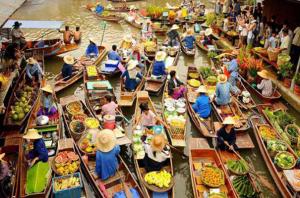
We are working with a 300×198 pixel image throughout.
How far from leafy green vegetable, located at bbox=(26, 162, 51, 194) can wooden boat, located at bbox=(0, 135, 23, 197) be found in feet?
0.84

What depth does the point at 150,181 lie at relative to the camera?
799 centimetres

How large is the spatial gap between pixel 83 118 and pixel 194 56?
8.81 metres

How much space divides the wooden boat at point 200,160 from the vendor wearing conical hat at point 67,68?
6567 millimetres

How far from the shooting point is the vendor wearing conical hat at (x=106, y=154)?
7750 millimetres

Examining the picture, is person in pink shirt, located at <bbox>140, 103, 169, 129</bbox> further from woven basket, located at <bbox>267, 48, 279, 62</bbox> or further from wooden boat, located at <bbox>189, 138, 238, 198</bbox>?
woven basket, located at <bbox>267, 48, 279, 62</bbox>

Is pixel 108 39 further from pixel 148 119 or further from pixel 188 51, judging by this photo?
pixel 148 119

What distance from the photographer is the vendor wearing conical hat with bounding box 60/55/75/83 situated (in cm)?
1326

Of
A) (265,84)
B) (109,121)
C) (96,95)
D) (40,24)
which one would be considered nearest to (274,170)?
(265,84)

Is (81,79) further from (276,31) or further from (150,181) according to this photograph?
(276,31)

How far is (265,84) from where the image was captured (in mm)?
12125

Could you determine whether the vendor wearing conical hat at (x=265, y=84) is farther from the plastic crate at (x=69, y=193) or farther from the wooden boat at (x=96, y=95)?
the plastic crate at (x=69, y=193)

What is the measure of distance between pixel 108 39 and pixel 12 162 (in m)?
12.1

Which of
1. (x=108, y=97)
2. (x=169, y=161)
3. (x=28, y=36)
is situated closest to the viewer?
(x=169, y=161)

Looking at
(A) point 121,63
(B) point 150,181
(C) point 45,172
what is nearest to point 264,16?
(A) point 121,63
